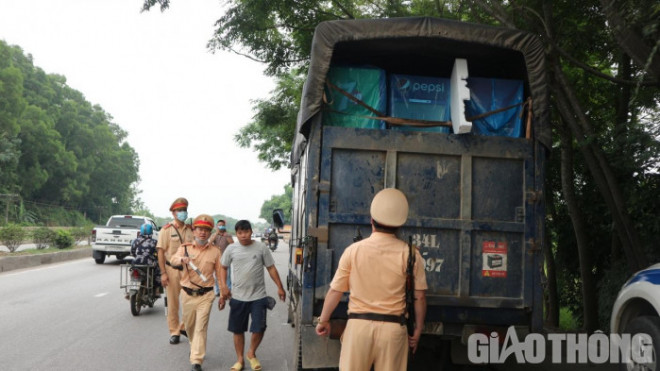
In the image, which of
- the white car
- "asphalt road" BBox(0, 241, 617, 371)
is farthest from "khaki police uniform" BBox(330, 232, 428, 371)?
"asphalt road" BBox(0, 241, 617, 371)

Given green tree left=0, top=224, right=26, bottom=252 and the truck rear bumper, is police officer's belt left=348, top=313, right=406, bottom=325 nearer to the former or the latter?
the truck rear bumper

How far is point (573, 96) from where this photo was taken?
756 cm

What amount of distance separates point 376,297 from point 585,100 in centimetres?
836

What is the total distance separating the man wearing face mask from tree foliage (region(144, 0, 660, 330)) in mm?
2836

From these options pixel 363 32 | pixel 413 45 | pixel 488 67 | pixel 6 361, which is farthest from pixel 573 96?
pixel 6 361

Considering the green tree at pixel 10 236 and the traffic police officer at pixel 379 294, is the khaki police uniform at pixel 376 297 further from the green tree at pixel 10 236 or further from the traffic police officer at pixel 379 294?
the green tree at pixel 10 236

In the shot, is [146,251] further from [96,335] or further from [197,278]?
[197,278]

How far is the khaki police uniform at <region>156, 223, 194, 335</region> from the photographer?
301 inches

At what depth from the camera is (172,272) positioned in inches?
308

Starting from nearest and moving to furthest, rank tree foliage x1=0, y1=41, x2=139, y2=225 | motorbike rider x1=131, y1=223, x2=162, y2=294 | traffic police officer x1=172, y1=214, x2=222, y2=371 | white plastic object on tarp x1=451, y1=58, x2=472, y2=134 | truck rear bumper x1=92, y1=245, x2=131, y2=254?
white plastic object on tarp x1=451, y1=58, x2=472, y2=134 → traffic police officer x1=172, y1=214, x2=222, y2=371 → motorbike rider x1=131, y1=223, x2=162, y2=294 → truck rear bumper x1=92, y1=245, x2=131, y2=254 → tree foliage x1=0, y1=41, x2=139, y2=225

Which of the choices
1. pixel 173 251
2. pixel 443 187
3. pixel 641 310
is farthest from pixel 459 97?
pixel 173 251

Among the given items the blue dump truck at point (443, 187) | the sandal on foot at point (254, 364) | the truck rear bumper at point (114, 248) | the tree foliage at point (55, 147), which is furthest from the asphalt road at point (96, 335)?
the tree foliage at point (55, 147)

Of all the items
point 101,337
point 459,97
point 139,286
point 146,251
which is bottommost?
point 101,337

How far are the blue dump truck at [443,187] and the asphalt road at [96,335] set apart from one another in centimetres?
228
